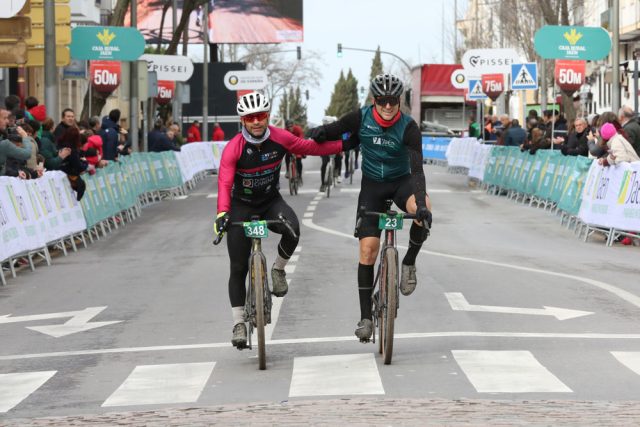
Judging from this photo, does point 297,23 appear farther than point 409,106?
Yes

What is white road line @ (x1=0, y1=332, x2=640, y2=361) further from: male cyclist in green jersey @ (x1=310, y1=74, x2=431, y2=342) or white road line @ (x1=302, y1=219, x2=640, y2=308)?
white road line @ (x1=302, y1=219, x2=640, y2=308)

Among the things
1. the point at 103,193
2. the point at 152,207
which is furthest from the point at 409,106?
the point at 103,193

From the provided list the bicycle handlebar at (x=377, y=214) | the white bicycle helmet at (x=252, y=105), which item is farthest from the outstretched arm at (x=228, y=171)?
the bicycle handlebar at (x=377, y=214)

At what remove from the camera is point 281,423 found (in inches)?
318

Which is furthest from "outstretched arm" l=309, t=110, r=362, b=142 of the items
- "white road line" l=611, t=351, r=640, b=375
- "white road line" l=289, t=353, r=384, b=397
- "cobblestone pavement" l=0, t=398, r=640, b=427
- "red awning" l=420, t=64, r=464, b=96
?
"red awning" l=420, t=64, r=464, b=96

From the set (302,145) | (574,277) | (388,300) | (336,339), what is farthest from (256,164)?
(574,277)

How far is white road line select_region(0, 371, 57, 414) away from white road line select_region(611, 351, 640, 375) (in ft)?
12.0

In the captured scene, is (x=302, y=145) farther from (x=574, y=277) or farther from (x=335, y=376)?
(x=574, y=277)

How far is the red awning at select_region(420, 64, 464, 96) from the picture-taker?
64.1 metres

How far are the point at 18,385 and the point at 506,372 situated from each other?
298 centimetres

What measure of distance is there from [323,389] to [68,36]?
2109 cm

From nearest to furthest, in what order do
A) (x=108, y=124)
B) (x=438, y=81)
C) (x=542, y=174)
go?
(x=108, y=124), (x=542, y=174), (x=438, y=81)

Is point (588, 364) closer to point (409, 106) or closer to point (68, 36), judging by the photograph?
point (68, 36)

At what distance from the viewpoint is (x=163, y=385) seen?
967cm
